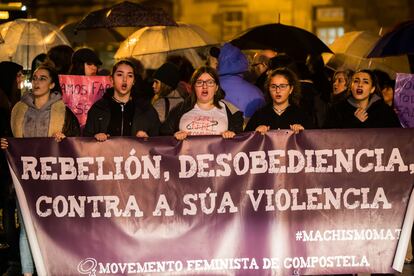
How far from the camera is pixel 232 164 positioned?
756 cm

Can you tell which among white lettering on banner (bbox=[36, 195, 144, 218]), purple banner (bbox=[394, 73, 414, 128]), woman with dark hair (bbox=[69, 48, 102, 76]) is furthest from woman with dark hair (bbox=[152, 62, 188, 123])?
purple banner (bbox=[394, 73, 414, 128])

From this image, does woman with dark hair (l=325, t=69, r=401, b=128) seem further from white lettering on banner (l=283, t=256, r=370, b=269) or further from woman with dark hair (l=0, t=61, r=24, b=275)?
woman with dark hair (l=0, t=61, r=24, b=275)

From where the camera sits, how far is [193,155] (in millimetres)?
7559

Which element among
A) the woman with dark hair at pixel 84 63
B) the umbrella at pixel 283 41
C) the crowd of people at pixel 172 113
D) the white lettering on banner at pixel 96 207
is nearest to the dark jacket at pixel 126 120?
the crowd of people at pixel 172 113

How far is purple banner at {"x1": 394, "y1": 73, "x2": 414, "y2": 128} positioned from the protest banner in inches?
111

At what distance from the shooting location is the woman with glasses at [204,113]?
7867 mm

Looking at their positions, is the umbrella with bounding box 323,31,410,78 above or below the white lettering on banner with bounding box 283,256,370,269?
above

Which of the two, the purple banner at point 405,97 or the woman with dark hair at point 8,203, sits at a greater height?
the purple banner at point 405,97

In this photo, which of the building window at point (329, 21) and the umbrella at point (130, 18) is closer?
the umbrella at point (130, 18)

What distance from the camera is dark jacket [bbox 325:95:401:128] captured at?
27.0ft

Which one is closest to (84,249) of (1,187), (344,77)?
(1,187)

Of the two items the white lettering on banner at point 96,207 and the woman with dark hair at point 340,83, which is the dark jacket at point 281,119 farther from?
the woman with dark hair at point 340,83

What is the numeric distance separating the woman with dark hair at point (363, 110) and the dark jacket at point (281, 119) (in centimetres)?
53

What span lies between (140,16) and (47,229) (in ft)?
12.8
